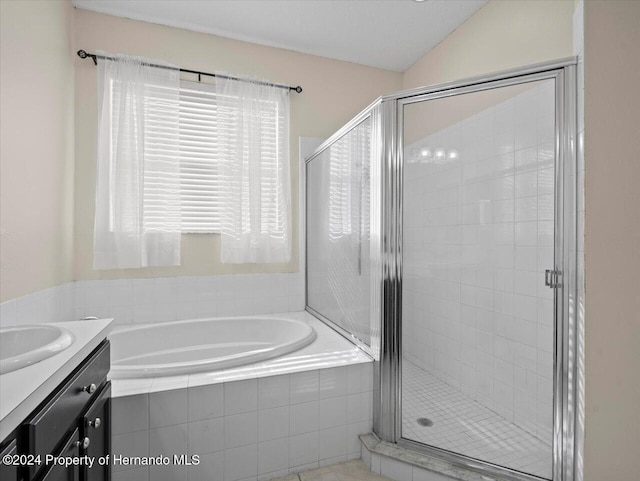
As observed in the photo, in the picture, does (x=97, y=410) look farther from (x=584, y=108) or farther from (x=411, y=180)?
(x=584, y=108)

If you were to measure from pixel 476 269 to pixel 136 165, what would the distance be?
2168 mm

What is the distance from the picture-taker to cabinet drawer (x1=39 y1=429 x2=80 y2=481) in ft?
2.58

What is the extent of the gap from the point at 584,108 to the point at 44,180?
2.51 m

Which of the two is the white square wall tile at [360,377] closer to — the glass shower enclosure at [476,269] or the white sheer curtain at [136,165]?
the glass shower enclosure at [476,269]

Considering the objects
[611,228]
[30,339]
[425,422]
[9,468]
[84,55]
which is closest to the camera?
[9,468]

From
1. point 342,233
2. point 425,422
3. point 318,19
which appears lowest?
point 425,422

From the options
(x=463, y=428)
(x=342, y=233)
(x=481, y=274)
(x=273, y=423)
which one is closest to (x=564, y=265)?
(x=481, y=274)

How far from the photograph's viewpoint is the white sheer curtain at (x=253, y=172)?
2.58 meters

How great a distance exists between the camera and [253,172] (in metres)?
2.61

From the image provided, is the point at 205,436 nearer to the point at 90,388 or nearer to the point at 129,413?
the point at 129,413

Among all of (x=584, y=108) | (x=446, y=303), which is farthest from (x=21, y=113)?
(x=584, y=108)

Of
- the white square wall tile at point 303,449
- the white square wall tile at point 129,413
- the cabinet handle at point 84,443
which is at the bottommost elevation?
the white square wall tile at point 303,449

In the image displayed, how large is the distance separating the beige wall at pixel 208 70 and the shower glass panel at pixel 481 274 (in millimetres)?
1323

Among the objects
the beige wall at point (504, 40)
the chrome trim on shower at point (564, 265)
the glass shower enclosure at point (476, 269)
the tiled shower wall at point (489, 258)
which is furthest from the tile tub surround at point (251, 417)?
the beige wall at point (504, 40)
